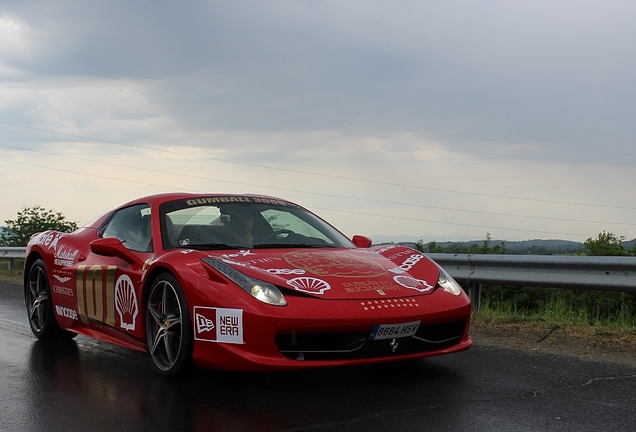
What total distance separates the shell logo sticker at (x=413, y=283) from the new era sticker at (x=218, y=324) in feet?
3.46

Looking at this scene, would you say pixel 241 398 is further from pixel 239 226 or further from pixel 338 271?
pixel 239 226

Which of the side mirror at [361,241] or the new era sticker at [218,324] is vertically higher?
the side mirror at [361,241]

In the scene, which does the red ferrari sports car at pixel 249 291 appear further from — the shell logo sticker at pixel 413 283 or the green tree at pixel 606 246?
the green tree at pixel 606 246

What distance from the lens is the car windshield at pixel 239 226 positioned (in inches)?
219

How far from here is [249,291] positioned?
4.54 metres

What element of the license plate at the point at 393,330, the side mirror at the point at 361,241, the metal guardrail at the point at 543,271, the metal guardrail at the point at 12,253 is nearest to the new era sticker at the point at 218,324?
the license plate at the point at 393,330

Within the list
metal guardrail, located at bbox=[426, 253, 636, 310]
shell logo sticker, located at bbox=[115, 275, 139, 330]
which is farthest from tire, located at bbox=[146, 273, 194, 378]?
metal guardrail, located at bbox=[426, 253, 636, 310]

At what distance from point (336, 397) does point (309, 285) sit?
2.13 feet

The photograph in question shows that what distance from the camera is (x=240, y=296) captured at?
14.8ft

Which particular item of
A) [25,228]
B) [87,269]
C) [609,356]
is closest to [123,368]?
[87,269]

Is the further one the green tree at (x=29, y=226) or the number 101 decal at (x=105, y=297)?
the green tree at (x=29, y=226)

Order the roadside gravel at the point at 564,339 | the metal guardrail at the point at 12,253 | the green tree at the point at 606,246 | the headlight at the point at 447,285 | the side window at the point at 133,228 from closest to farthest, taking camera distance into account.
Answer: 1. the headlight at the point at 447,285
2. the side window at the point at 133,228
3. the roadside gravel at the point at 564,339
4. the green tree at the point at 606,246
5. the metal guardrail at the point at 12,253

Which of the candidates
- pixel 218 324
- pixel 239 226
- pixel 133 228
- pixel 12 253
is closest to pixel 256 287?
pixel 218 324

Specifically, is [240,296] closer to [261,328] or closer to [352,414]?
[261,328]
